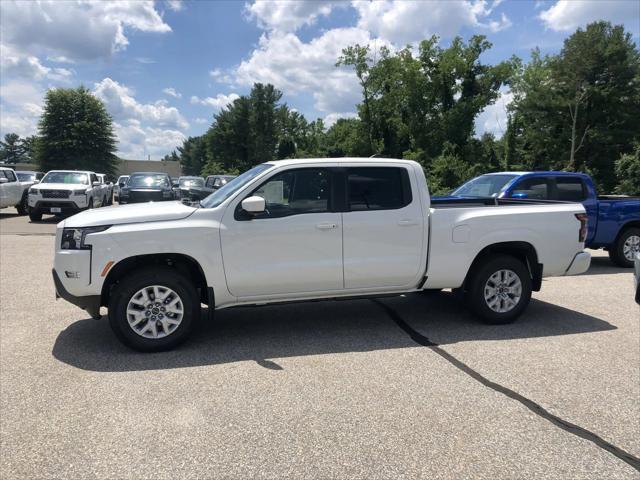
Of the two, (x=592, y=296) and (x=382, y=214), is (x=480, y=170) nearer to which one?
(x=592, y=296)

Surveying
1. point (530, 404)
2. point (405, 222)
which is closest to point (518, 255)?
point (405, 222)

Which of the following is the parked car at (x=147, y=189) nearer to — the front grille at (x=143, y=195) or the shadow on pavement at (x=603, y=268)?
the front grille at (x=143, y=195)

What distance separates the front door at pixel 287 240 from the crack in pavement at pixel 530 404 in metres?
1.06

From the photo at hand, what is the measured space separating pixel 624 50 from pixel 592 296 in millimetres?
45062

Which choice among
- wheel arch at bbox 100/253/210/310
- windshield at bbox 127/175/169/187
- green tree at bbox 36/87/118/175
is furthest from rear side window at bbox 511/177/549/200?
green tree at bbox 36/87/118/175

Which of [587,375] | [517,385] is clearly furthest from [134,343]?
[587,375]

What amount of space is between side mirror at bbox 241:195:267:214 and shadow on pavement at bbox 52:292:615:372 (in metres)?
1.39

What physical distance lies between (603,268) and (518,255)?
5.02 metres

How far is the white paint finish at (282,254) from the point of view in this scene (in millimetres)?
5000

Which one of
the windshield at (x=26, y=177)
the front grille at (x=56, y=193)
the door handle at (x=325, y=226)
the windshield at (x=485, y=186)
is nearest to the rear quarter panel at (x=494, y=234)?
the door handle at (x=325, y=226)

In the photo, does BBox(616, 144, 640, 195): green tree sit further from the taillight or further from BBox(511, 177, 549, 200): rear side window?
the taillight

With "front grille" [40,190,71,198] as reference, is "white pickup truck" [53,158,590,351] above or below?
below

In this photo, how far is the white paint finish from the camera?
197 inches

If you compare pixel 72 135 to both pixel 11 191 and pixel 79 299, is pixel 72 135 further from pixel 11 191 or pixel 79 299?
pixel 79 299
